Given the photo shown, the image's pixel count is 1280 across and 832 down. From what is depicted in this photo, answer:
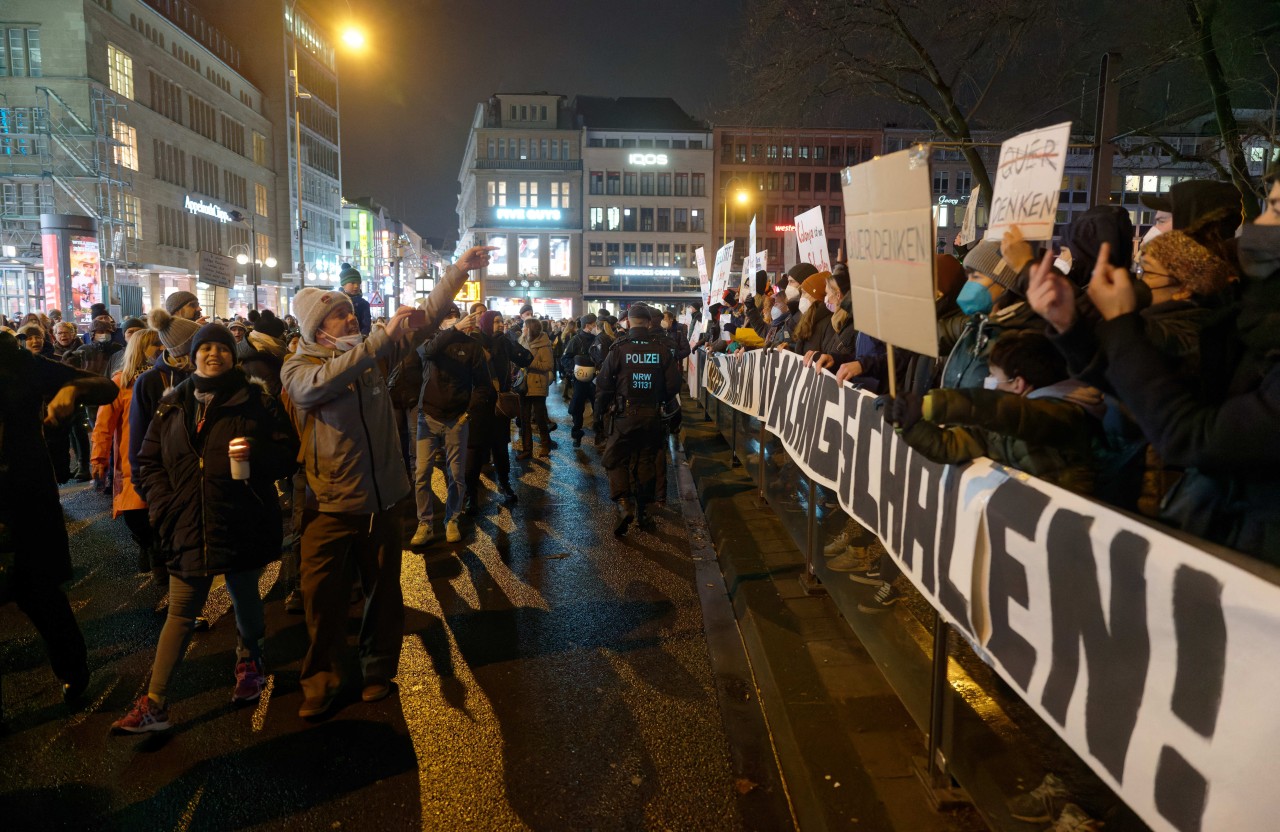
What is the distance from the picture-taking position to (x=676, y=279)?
247 ft

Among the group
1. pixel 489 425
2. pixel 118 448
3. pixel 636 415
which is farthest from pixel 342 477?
pixel 489 425

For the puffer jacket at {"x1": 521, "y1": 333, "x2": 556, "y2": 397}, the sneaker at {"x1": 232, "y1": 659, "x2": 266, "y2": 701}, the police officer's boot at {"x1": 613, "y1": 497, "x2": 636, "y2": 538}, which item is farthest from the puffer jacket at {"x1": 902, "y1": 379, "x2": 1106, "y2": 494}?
the puffer jacket at {"x1": 521, "y1": 333, "x2": 556, "y2": 397}

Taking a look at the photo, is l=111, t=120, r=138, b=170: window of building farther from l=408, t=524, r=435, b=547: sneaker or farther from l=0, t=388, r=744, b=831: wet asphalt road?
l=0, t=388, r=744, b=831: wet asphalt road

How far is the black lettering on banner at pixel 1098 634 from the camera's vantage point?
1.87 meters

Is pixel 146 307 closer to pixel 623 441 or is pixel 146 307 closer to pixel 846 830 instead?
pixel 623 441

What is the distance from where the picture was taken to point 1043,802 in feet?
8.54

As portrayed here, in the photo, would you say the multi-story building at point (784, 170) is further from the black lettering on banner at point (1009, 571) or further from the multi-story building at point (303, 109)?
the black lettering on banner at point (1009, 571)

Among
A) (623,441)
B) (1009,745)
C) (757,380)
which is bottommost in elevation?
(1009,745)

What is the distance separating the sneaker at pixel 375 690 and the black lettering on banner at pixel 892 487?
8.93 ft

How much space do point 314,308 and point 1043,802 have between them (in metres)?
3.78

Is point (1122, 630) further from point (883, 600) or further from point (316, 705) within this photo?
point (316, 705)

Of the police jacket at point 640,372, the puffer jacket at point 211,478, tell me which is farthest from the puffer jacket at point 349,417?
the police jacket at point 640,372

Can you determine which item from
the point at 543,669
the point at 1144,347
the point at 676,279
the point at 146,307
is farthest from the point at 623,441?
the point at 676,279

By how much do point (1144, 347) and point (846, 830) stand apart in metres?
1.96
